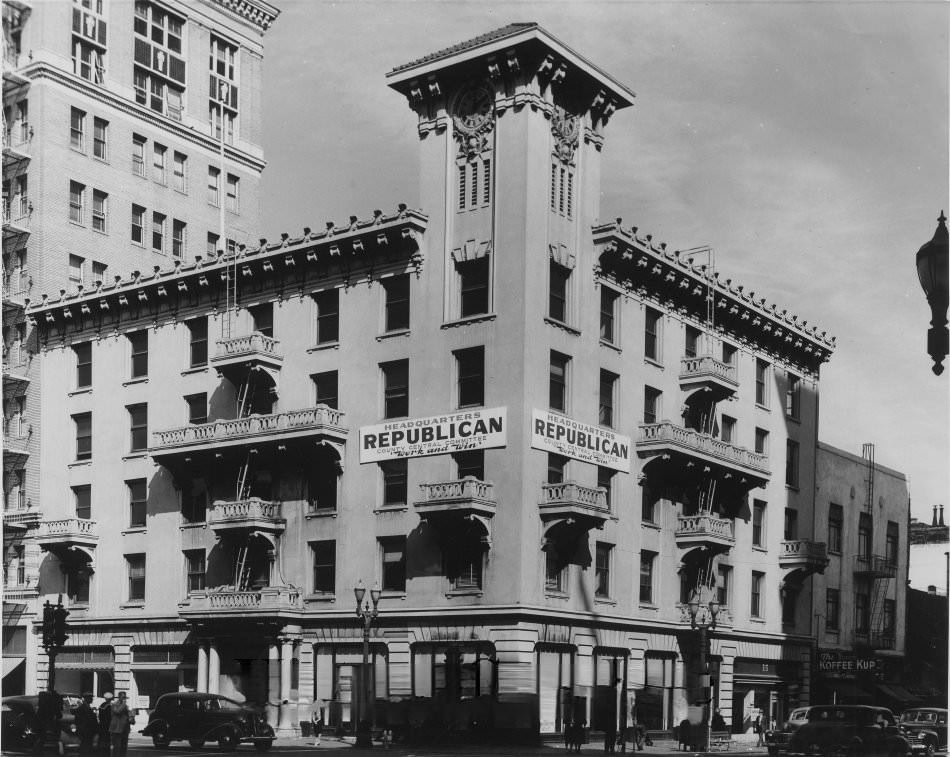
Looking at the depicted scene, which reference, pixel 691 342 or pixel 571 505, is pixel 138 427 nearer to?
pixel 571 505

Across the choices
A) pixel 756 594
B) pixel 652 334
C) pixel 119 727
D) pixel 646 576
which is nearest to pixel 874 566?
pixel 756 594

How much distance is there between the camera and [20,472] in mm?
59812

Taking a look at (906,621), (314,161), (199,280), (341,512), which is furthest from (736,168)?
(906,621)

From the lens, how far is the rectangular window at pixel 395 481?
48625mm

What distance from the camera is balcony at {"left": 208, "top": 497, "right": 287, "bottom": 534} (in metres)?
50.5

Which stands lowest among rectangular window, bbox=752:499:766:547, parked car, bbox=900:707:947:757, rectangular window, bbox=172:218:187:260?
parked car, bbox=900:707:947:757

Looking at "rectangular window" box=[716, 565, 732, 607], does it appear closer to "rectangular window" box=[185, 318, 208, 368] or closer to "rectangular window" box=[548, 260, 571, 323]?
"rectangular window" box=[548, 260, 571, 323]

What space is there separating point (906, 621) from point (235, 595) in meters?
38.6

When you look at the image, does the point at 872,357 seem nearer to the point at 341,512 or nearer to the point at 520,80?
the point at 520,80

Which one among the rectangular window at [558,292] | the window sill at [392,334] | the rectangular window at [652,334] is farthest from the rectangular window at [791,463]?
the window sill at [392,334]

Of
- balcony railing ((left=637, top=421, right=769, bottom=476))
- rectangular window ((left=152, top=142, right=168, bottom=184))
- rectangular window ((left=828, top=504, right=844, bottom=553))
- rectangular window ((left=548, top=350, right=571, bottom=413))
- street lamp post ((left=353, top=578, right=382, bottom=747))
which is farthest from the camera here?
rectangular window ((left=152, top=142, right=168, bottom=184))

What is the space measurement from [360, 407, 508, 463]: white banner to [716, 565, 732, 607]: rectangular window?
15.7m

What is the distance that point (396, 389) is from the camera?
162 ft

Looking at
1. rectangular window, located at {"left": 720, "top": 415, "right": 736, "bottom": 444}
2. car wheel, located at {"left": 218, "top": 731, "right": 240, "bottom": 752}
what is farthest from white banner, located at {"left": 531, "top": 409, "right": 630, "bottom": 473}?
car wheel, located at {"left": 218, "top": 731, "right": 240, "bottom": 752}
